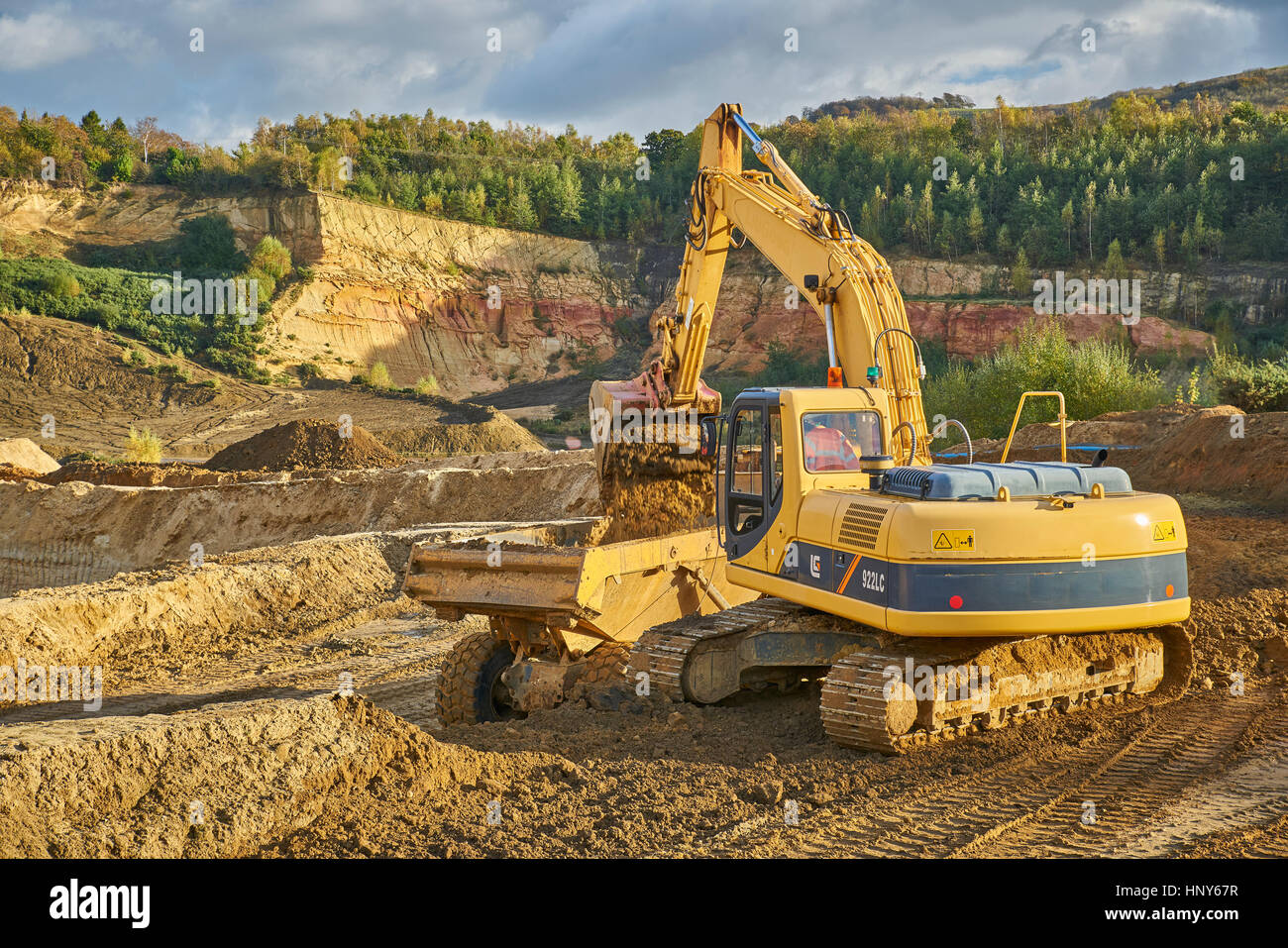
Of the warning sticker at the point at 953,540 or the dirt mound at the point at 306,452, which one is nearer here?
the warning sticker at the point at 953,540

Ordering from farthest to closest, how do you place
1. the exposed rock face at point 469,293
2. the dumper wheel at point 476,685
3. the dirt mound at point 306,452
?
the exposed rock face at point 469,293 < the dirt mound at point 306,452 < the dumper wheel at point 476,685

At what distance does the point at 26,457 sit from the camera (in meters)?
26.9

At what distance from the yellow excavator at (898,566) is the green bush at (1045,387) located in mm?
16171

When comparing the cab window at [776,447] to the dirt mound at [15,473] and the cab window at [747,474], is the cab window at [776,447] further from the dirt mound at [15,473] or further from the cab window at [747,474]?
the dirt mound at [15,473]

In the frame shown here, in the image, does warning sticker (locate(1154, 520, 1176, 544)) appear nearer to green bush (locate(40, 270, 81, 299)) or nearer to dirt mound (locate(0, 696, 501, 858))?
dirt mound (locate(0, 696, 501, 858))

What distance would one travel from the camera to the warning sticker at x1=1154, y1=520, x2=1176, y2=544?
6.64m

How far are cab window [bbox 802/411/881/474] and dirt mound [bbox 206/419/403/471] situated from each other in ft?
60.7

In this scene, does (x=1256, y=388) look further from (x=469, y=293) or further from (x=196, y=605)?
(x=469, y=293)

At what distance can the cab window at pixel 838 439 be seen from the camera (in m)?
7.33

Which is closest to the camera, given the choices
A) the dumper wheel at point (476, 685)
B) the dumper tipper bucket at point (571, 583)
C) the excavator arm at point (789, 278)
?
the dumper tipper bucket at point (571, 583)

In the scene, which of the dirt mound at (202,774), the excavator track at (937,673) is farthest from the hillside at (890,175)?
the dirt mound at (202,774)

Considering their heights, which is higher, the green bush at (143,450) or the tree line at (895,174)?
the tree line at (895,174)

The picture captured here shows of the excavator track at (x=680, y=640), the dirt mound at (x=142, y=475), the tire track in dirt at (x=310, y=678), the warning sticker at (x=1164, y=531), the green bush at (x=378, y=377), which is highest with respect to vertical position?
the green bush at (x=378, y=377)
